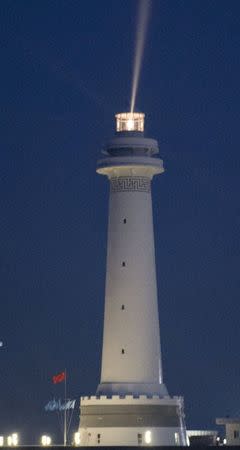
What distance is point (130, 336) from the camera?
93625mm

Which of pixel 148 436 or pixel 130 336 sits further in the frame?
pixel 130 336

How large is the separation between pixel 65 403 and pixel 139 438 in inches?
220

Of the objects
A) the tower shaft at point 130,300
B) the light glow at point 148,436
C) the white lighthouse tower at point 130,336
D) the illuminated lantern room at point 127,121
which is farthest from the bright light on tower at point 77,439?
the illuminated lantern room at point 127,121

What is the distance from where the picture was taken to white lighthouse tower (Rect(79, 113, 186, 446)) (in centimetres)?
9281

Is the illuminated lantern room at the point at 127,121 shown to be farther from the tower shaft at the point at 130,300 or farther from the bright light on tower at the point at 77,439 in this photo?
the bright light on tower at the point at 77,439

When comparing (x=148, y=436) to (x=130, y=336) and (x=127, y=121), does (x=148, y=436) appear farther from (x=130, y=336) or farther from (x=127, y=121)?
(x=127, y=121)

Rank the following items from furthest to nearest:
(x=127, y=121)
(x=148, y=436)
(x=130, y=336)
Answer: (x=127, y=121) → (x=130, y=336) → (x=148, y=436)

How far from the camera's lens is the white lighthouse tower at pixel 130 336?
9281 centimetres

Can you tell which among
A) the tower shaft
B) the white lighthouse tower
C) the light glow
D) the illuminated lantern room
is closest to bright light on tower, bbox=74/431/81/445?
the white lighthouse tower

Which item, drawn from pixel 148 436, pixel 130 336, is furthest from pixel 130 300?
pixel 148 436

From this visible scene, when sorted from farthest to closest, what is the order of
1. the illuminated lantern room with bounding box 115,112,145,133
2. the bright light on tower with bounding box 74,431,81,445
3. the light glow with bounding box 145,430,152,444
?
the illuminated lantern room with bounding box 115,112,145,133 → the bright light on tower with bounding box 74,431,81,445 → the light glow with bounding box 145,430,152,444

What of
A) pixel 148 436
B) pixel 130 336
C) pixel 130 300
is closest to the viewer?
pixel 148 436

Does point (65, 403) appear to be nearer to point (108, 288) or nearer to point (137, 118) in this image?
point (108, 288)

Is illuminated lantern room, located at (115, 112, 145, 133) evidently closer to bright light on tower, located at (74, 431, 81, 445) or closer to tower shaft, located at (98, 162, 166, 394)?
tower shaft, located at (98, 162, 166, 394)
